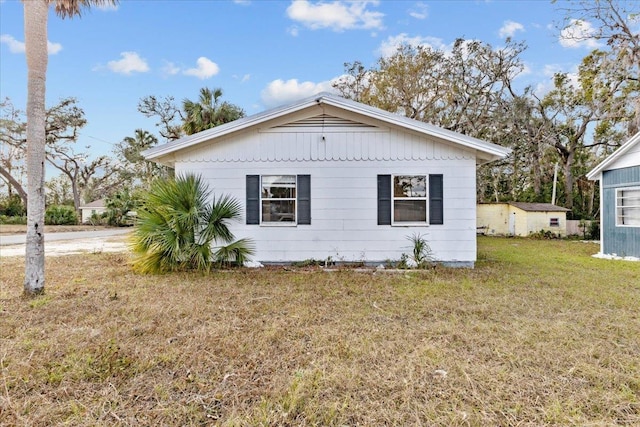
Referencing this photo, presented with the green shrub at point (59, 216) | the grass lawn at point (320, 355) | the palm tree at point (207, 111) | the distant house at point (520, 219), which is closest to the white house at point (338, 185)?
the grass lawn at point (320, 355)

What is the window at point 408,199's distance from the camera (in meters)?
7.93

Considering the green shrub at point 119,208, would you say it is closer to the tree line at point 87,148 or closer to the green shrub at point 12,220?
the tree line at point 87,148

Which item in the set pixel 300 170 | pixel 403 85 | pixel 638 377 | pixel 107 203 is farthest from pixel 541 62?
pixel 107 203

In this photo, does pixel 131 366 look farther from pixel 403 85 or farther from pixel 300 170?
pixel 403 85

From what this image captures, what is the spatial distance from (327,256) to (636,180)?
9.17 meters

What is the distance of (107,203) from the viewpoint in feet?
89.2

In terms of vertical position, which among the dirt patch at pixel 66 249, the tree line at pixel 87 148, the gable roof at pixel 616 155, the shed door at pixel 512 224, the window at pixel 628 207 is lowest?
the dirt patch at pixel 66 249

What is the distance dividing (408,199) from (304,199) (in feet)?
8.32

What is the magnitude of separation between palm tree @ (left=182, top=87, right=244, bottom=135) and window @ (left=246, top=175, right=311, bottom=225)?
13880 millimetres

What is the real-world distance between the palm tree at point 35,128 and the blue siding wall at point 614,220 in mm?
14021

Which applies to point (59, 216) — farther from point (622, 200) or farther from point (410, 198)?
point (622, 200)

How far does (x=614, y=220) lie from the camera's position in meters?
10.0

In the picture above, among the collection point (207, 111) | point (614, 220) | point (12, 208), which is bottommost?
point (614, 220)

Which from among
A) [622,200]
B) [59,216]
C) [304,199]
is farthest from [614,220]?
[59,216]
